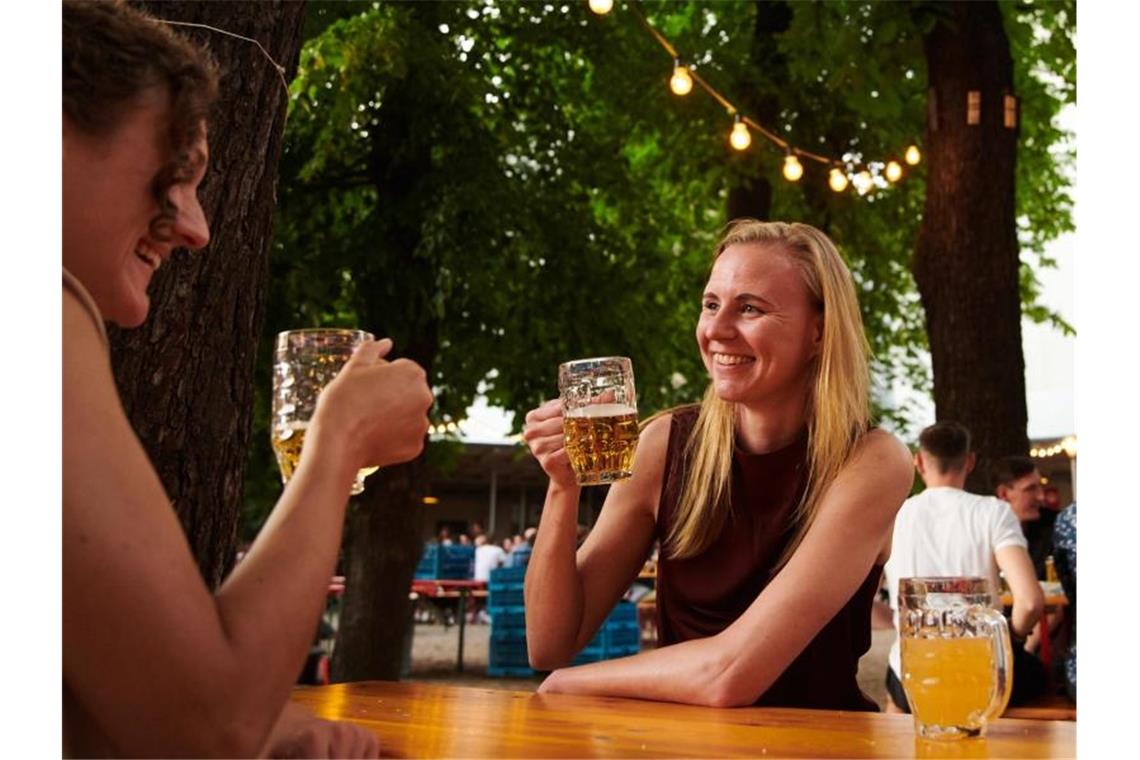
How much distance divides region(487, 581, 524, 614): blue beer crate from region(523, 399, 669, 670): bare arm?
8262 millimetres

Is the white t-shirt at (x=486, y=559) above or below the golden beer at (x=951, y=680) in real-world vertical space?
below

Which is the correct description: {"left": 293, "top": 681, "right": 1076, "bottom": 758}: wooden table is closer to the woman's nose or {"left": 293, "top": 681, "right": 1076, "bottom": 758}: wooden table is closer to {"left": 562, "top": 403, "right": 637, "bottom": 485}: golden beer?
{"left": 562, "top": 403, "right": 637, "bottom": 485}: golden beer

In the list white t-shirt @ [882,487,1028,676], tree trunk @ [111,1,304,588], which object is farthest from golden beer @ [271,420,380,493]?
white t-shirt @ [882,487,1028,676]

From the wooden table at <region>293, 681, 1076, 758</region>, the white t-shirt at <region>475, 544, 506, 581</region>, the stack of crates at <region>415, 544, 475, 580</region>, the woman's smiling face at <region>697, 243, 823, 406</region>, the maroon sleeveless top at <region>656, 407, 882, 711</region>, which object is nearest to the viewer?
the wooden table at <region>293, 681, 1076, 758</region>

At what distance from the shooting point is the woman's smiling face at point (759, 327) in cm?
243

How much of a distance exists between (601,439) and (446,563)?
14.1 m

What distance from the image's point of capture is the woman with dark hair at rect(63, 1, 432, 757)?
950mm

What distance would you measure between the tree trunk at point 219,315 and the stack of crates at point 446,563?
43.8 ft

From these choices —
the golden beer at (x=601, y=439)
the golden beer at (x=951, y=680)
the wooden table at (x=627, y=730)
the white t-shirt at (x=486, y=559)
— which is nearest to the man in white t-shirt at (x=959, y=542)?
the golden beer at (x=601, y=439)

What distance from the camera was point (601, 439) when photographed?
Answer: 6.53 ft

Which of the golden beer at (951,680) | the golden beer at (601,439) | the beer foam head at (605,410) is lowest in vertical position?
the golden beer at (951,680)

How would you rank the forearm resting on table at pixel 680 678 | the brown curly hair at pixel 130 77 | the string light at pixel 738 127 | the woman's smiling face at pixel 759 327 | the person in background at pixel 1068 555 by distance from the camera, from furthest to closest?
1. the string light at pixel 738 127
2. the person in background at pixel 1068 555
3. the woman's smiling face at pixel 759 327
4. the forearm resting on table at pixel 680 678
5. the brown curly hair at pixel 130 77

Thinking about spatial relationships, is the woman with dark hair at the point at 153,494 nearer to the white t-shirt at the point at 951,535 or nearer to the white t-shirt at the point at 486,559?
the white t-shirt at the point at 951,535

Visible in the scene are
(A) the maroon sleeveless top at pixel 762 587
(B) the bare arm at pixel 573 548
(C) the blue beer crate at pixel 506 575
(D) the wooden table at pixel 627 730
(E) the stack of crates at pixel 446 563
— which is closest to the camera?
(D) the wooden table at pixel 627 730
